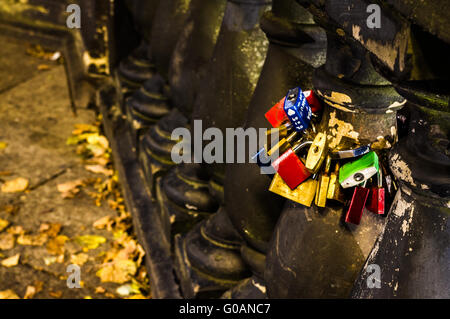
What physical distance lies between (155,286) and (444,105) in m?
2.07

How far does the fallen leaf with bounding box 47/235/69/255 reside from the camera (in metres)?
3.02

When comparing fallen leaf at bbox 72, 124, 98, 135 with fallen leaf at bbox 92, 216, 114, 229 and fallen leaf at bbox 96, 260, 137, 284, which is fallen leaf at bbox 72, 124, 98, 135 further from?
fallen leaf at bbox 96, 260, 137, 284

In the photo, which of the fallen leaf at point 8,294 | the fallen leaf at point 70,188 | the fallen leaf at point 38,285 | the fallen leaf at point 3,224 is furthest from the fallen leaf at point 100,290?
the fallen leaf at point 70,188

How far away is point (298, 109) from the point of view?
1225 mm

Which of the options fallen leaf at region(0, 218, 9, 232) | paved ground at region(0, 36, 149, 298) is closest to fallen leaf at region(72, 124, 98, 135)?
paved ground at region(0, 36, 149, 298)

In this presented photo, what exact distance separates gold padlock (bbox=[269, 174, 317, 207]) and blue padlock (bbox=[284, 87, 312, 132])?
142 mm

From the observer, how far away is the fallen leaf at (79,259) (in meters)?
2.96

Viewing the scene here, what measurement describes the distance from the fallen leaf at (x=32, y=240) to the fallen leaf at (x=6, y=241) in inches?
1.8

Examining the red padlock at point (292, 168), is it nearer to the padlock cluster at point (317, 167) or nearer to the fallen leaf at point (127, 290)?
the padlock cluster at point (317, 167)

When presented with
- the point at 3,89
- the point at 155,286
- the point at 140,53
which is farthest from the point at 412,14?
the point at 3,89

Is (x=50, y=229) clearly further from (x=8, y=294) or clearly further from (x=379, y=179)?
(x=379, y=179)

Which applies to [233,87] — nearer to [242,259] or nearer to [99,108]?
[242,259]

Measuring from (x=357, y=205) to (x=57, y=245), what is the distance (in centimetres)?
235

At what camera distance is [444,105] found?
2.54 ft
